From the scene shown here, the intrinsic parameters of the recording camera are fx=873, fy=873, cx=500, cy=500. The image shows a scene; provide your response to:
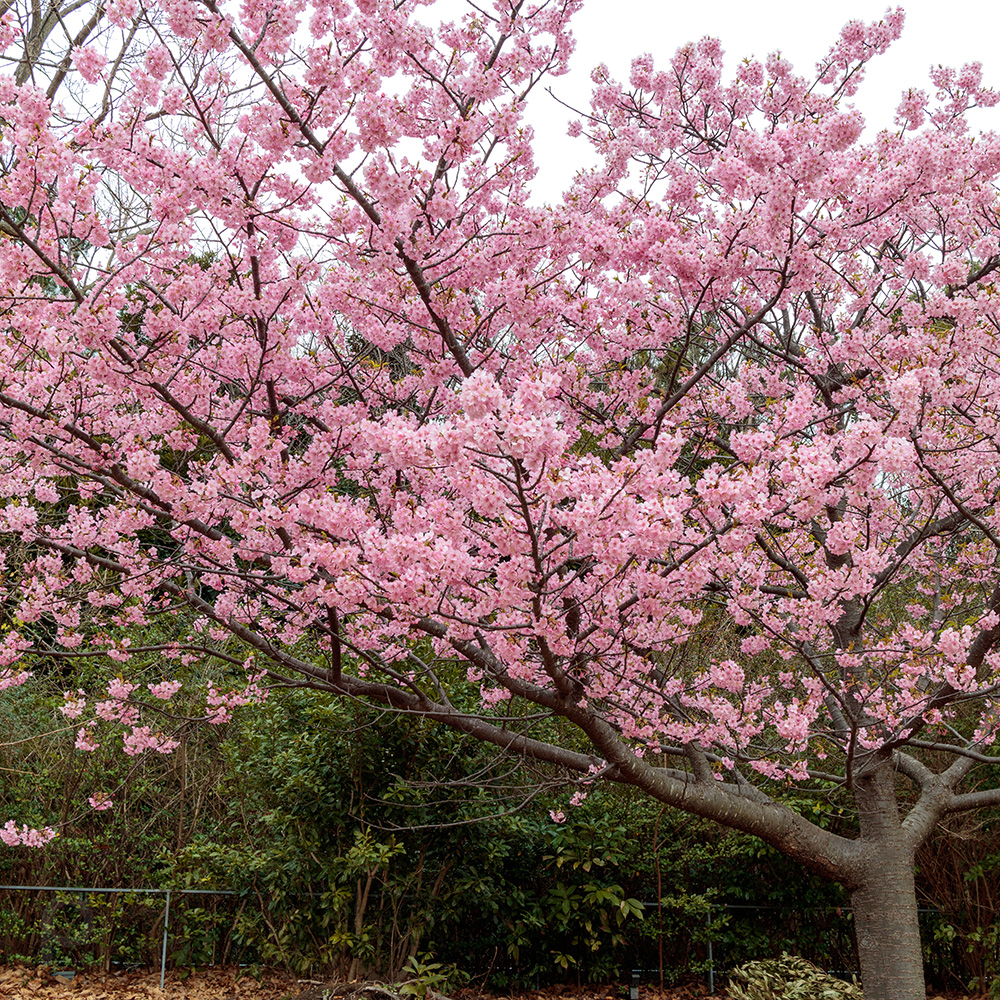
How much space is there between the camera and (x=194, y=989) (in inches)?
247

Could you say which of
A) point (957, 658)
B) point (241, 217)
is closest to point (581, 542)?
point (241, 217)

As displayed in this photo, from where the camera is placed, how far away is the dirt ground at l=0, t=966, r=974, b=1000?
5.98m

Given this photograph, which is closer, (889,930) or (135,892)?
(889,930)

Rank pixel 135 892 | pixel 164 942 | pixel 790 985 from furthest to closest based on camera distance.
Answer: pixel 135 892, pixel 164 942, pixel 790 985

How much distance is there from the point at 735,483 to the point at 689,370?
3.36 metres

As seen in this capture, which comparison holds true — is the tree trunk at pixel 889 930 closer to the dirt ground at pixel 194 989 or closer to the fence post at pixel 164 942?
the dirt ground at pixel 194 989

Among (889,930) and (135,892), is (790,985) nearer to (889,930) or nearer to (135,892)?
(889,930)

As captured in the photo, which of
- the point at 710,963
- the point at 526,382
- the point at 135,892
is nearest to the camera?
the point at 526,382

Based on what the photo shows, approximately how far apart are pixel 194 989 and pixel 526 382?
5845 millimetres

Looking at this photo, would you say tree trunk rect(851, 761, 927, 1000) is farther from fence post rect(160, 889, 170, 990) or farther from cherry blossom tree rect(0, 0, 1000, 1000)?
fence post rect(160, 889, 170, 990)

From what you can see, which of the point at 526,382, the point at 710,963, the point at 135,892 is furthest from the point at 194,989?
the point at 526,382

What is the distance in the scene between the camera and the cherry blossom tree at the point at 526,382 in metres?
3.16

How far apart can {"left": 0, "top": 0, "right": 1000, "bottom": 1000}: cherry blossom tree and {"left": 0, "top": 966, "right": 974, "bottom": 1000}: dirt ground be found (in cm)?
205

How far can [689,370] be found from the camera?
6227 mm
